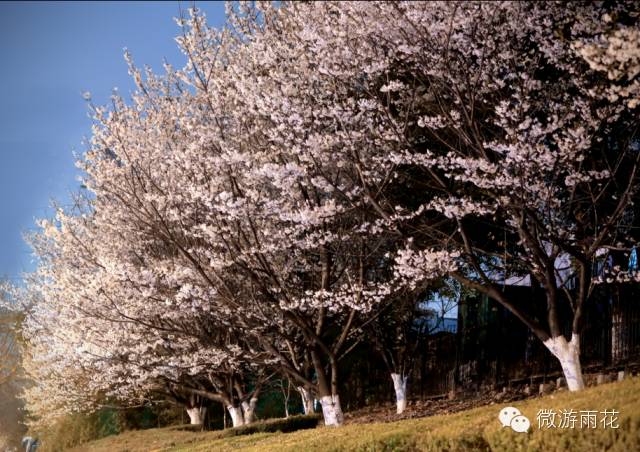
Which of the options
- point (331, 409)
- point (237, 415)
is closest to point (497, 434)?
point (331, 409)

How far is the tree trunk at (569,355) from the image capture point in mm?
8359

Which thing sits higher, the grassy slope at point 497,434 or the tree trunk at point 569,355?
the tree trunk at point 569,355

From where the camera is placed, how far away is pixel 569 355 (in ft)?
28.1

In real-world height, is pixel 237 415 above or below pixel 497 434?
above

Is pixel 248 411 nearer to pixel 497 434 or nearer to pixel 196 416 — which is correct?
pixel 196 416

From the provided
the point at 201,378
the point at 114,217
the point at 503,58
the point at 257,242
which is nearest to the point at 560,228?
the point at 503,58

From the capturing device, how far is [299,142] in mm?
9695

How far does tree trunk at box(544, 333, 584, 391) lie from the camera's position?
8359 mm

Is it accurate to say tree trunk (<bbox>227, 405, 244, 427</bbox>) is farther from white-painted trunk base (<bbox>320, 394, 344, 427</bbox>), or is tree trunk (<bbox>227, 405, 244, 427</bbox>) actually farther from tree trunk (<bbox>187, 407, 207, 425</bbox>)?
white-painted trunk base (<bbox>320, 394, 344, 427</bbox>)

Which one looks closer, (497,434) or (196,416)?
(497,434)

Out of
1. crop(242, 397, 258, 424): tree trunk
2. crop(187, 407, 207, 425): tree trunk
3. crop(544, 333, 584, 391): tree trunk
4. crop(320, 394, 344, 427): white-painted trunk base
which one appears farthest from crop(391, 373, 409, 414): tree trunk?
crop(187, 407, 207, 425): tree trunk

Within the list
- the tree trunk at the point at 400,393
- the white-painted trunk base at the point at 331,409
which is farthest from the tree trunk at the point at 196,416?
the white-painted trunk base at the point at 331,409

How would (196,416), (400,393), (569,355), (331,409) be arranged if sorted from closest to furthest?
(569,355)
(331,409)
(400,393)
(196,416)

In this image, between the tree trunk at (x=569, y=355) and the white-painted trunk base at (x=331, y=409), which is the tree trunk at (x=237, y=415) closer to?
the white-painted trunk base at (x=331, y=409)
